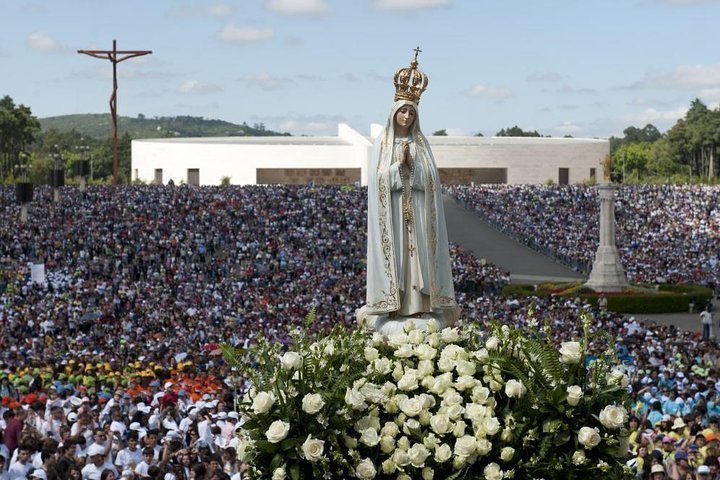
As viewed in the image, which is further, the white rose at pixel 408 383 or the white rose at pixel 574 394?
the white rose at pixel 408 383

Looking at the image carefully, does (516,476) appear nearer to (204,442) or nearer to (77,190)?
(204,442)

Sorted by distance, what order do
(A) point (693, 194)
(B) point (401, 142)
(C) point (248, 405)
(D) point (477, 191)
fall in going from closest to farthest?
(C) point (248, 405), (B) point (401, 142), (A) point (693, 194), (D) point (477, 191)

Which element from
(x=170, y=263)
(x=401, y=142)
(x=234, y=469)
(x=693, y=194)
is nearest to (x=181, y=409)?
(x=234, y=469)

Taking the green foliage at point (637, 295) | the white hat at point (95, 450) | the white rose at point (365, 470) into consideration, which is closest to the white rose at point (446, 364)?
the white rose at point (365, 470)

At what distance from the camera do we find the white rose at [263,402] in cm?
583

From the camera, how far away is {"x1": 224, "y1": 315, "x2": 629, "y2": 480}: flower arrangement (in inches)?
231

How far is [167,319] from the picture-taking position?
3281 centimetres

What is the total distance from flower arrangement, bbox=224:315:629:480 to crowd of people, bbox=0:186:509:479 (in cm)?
81

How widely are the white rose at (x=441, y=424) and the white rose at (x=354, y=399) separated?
0.34 meters

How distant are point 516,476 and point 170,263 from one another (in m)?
41.0

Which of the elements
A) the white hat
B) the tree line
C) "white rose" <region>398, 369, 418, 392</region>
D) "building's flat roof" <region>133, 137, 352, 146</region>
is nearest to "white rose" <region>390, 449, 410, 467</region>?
"white rose" <region>398, 369, 418, 392</region>

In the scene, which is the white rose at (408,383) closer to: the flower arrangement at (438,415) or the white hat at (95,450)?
the flower arrangement at (438,415)

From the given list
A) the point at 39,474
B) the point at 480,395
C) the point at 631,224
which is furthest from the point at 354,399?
the point at 631,224

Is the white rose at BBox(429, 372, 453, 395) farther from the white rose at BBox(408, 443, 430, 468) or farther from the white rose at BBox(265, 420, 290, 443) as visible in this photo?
the white rose at BBox(265, 420, 290, 443)
